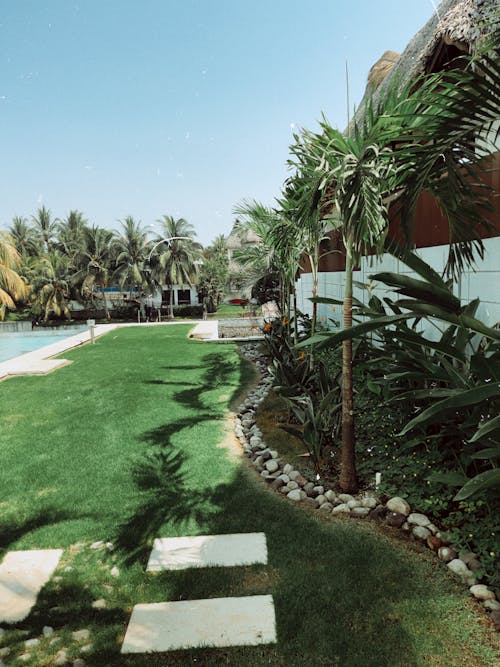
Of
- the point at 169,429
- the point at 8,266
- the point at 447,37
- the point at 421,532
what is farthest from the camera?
the point at 8,266

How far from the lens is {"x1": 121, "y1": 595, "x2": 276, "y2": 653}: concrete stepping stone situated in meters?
2.27

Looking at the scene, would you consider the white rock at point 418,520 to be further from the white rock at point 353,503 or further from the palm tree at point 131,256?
→ the palm tree at point 131,256

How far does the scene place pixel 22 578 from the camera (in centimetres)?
291

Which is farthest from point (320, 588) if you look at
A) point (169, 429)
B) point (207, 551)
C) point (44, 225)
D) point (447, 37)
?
point (44, 225)

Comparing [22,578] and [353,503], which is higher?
[353,503]

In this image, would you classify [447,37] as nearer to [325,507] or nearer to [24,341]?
[325,507]

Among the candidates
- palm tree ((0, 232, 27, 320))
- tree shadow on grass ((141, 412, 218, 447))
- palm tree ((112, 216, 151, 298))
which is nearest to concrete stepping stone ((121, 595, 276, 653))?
tree shadow on grass ((141, 412, 218, 447))

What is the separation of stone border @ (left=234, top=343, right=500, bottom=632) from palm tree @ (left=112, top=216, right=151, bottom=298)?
82.4ft

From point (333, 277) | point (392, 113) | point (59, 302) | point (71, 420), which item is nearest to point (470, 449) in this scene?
point (392, 113)

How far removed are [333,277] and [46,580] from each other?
8911 millimetres

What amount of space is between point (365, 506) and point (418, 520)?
1.47 feet

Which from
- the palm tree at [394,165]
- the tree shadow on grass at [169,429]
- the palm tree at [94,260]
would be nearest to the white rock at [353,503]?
the palm tree at [394,165]

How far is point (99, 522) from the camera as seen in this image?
3.54 m

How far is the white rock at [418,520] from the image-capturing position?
10.4ft
